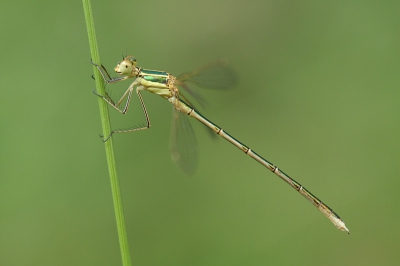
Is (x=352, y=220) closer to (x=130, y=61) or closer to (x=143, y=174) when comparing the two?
(x=143, y=174)

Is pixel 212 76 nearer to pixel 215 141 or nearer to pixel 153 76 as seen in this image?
pixel 153 76

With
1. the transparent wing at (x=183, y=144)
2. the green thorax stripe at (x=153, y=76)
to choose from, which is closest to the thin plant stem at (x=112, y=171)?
the green thorax stripe at (x=153, y=76)

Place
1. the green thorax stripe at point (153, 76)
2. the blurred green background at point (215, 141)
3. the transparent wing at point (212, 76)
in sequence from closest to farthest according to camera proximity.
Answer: the green thorax stripe at point (153, 76)
the transparent wing at point (212, 76)
the blurred green background at point (215, 141)

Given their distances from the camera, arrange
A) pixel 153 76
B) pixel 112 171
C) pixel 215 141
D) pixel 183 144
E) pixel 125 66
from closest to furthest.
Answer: pixel 112 171 → pixel 125 66 → pixel 153 76 → pixel 183 144 → pixel 215 141

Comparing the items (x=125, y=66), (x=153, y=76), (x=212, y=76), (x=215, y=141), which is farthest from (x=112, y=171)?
(x=215, y=141)

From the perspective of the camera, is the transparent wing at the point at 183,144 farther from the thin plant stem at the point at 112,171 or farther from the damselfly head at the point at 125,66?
the thin plant stem at the point at 112,171

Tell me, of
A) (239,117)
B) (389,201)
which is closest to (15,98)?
(239,117)

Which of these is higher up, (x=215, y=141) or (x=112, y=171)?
(x=215, y=141)
